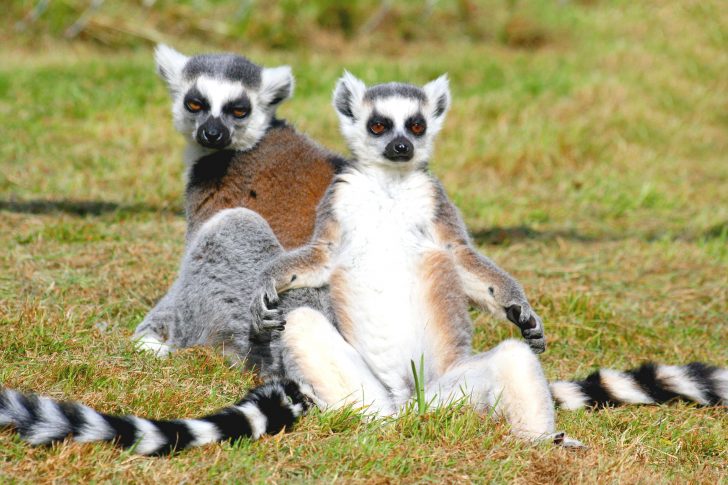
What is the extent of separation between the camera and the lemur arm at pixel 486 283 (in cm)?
362

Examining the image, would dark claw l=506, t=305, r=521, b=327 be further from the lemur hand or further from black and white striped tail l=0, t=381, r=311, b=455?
black and white striped tail l=0, t=381, r=311, b=455

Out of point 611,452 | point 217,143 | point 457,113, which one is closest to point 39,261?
point 217,143

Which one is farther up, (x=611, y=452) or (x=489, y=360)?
(x=489, y=360)

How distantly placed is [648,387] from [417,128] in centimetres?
142

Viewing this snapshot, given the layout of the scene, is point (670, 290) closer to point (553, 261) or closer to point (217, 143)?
point (553, 261)

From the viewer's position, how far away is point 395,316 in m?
3.65

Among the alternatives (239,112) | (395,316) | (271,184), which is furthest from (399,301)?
(239,112)

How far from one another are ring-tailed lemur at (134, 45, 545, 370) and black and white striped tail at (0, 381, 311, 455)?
65 centimetres

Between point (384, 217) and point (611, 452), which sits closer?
point (611, 452)

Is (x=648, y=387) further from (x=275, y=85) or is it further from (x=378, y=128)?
(x=275, y=85)

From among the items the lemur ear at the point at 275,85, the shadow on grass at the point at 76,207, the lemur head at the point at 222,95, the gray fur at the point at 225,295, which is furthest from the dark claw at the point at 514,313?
the shadow on grass at the point at 76,207

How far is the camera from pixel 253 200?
458 cm

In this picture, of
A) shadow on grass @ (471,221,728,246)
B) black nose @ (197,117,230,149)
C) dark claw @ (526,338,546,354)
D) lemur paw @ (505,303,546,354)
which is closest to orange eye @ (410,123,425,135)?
lemur paw @ (505,303,546,354)

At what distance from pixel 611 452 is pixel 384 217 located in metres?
1.22
